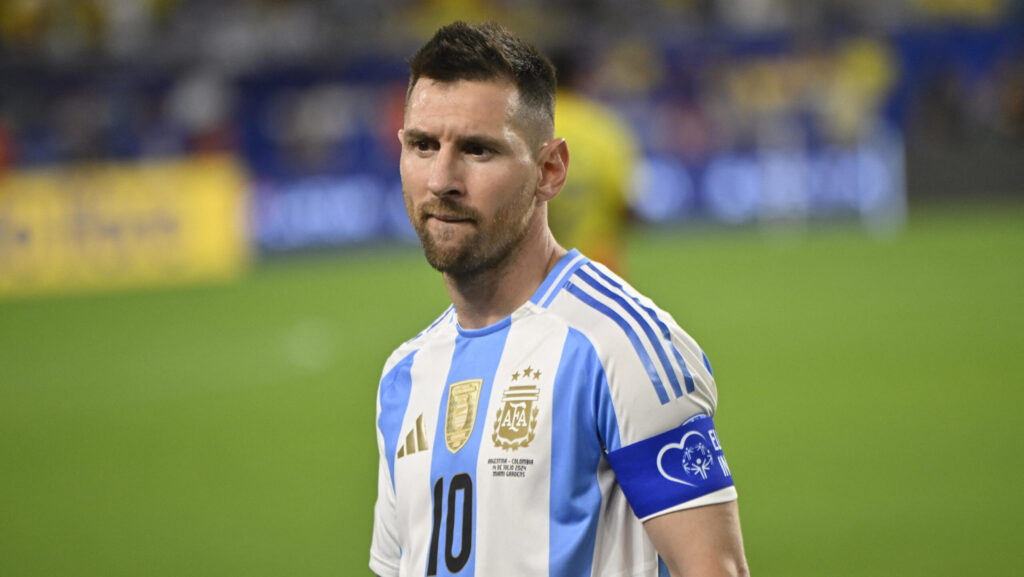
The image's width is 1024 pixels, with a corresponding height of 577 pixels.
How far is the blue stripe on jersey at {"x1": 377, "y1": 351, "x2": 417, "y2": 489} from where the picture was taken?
279 cm

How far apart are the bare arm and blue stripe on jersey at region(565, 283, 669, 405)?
202mm

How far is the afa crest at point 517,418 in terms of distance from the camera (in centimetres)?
247

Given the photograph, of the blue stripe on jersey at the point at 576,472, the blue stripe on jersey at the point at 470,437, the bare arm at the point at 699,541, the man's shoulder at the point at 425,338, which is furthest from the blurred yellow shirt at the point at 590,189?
the bare arm at the point at 699,541

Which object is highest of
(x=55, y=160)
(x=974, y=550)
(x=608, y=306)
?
(x=55, y=160)

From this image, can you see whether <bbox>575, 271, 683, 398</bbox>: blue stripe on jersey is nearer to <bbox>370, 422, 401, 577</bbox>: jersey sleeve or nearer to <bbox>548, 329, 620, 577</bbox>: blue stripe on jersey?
<bbox>548, 329, 620, 577</bbox>: blue stripe on jersey

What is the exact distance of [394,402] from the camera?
2834 mm

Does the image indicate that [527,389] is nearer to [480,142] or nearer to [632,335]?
[632,335]

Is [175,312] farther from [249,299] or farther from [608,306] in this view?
[608,306]

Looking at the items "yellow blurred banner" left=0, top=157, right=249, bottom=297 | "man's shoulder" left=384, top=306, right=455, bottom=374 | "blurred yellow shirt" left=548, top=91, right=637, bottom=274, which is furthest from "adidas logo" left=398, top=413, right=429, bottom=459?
"yellow blurred banner" left=0, top=157, right=249, bottom=297

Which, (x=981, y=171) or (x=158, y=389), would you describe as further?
(x=981, y=171)

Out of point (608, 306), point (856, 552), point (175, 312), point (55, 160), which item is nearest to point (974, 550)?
point (856, 552)

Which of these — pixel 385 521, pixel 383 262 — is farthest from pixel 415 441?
pixel 383 262

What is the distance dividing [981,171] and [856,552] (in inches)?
642

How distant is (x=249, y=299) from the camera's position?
17.4 meters
